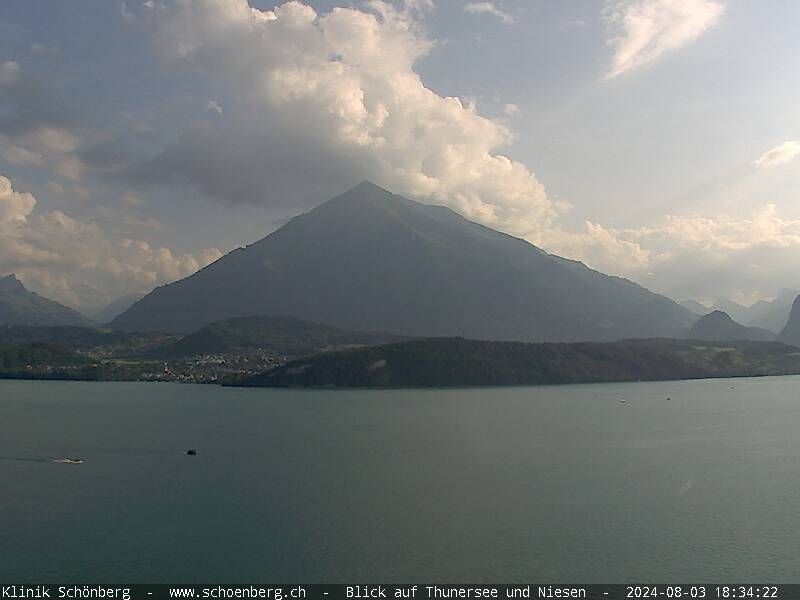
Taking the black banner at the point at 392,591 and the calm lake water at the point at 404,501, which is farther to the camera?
the calm lake water at the point at 404,501

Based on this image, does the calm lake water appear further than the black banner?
Yes

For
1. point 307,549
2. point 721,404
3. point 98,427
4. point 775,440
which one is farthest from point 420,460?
point 721,404

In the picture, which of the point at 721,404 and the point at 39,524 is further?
the point at 721,404

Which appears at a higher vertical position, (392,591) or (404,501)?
(404,501)

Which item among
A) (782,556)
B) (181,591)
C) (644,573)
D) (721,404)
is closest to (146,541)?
(181,591)

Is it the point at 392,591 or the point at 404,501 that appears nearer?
the point at 392,591

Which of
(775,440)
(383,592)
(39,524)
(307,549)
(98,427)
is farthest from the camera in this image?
(98,427)

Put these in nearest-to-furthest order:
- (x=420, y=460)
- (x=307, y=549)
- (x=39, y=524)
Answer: (x=307, y=549) < (x=39, y=524) < (x=420, y=460)

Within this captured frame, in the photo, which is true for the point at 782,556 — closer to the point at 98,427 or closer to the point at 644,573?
the point at 644,573
